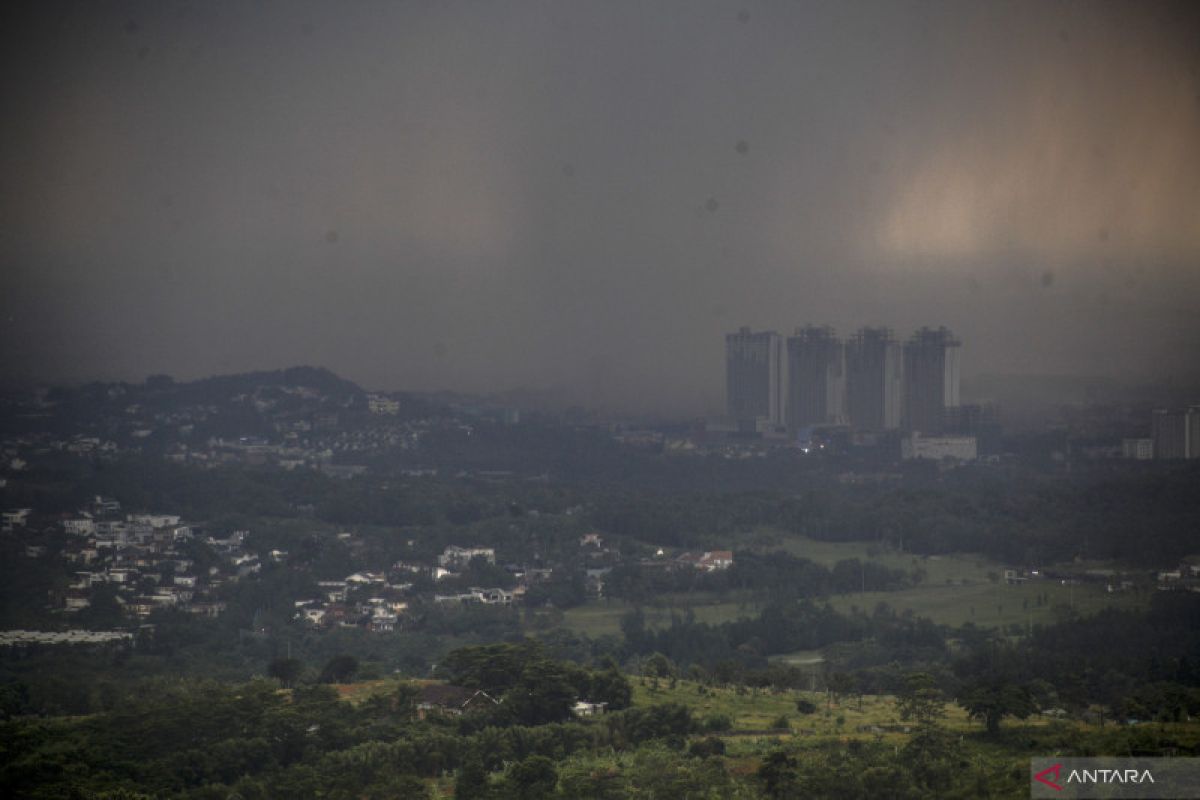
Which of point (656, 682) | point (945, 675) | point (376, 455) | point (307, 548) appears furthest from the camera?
point (376, 455)

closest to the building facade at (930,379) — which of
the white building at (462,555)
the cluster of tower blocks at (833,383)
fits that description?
the cluster of tower blocks at (833,383)

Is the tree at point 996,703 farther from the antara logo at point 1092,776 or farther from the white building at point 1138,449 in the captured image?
the white building at point 1138,449

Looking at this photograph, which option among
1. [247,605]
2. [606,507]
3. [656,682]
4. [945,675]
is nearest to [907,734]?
[656,682]

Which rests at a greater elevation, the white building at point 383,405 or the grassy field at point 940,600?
the white building at point 383,405

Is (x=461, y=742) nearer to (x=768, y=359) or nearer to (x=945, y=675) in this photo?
(x=945, y=675)

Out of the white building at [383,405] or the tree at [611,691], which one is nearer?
the tree at [611,691]

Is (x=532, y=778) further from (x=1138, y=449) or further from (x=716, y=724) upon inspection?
(x=1138, y=449)

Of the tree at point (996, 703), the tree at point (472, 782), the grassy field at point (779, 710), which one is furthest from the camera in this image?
the grassy field at point (779, 710)
